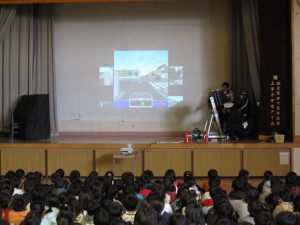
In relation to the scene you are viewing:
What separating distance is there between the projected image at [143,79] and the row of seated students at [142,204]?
4.71 meters

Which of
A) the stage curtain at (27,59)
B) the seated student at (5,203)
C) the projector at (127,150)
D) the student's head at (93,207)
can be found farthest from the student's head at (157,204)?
the stage curtain at (27,59)

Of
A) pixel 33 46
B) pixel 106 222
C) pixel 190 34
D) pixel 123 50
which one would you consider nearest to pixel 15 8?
pixel 33 46

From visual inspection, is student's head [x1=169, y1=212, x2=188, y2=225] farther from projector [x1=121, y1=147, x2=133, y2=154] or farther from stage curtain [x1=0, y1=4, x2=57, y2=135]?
stage curtain [x1=0, y1=4, x2=57, y2=135]

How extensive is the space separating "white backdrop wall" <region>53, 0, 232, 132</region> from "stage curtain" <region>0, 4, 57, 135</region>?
29 cm

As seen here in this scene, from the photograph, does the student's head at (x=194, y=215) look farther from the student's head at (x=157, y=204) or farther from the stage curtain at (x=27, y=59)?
the stage curtain at (x=27, y=59)

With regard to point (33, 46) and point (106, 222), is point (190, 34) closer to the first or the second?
point (33, 46)

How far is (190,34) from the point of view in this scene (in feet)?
33.1

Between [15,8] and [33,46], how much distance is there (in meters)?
1.02

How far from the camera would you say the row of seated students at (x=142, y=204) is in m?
3.31

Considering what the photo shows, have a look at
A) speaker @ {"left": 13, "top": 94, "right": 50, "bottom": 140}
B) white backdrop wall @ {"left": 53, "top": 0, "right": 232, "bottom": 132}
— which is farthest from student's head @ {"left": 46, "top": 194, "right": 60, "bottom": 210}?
white backdrop wall @ {"left": 53, "top": 0, "right": 232, "bottom": 132}

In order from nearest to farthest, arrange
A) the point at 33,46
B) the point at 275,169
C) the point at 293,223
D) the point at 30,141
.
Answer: the point at 293,223, the point at 275,169, the point at 30,141, the point at 33,46

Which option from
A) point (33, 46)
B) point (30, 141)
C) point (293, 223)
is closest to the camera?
point (293, 223)

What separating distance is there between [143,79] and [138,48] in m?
0.64

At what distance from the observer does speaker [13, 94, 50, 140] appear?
9180 millimetres
